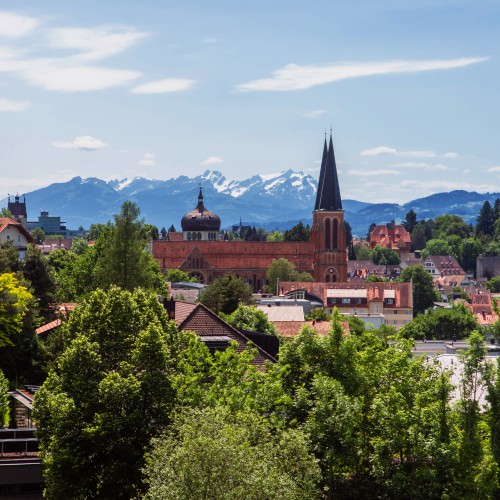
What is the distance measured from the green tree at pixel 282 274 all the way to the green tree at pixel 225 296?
219 feet

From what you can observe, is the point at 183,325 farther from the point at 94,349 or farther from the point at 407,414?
the point at 407,414

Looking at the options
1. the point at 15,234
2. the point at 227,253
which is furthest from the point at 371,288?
the point at 15,234

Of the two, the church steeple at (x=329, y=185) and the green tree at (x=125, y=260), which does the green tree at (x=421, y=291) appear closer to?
the church steeple at (x=329, y=185)

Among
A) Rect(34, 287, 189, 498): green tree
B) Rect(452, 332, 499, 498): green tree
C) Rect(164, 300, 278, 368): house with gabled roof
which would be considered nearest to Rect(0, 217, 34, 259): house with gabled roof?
Rect(164, 300, 278, 368): house with gabled roof

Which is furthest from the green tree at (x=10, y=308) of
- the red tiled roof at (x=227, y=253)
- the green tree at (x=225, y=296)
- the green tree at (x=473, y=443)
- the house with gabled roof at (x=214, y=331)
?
the red tiled roof at (x=227, y=253)

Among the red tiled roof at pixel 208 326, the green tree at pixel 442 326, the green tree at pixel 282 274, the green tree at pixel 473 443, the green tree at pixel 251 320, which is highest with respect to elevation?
the green tree at pixel 282 274

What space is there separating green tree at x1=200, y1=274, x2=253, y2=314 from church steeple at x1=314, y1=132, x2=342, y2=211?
76500 millimetres

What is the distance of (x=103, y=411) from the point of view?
33750mm

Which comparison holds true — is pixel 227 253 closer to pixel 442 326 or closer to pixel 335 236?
pixel 335 236

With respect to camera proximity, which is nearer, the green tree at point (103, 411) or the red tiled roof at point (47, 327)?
the green tree at point (103, 411)

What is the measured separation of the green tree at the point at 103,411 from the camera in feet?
108

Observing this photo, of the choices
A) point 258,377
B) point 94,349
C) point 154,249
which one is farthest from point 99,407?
point 154,249

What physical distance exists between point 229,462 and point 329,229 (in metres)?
142

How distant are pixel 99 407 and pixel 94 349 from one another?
6.04ft
